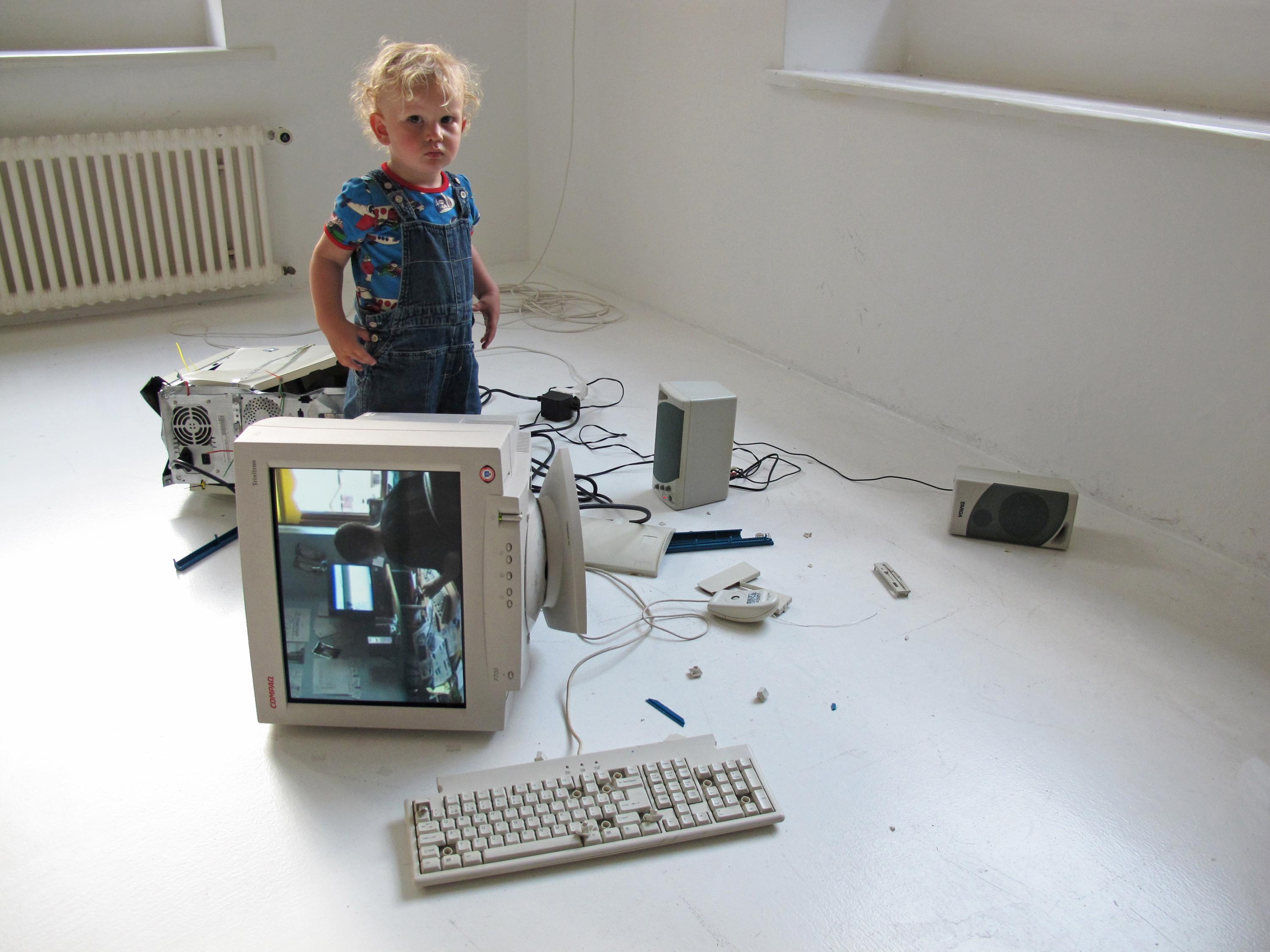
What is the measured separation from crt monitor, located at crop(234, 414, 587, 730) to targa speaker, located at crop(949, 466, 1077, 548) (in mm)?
1091

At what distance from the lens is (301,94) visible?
11.7 ft

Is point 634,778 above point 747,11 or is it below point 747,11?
Answer: below

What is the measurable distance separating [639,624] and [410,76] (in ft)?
3.54

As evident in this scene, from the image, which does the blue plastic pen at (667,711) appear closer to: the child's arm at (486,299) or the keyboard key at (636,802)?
the keyboard key at (636,802)

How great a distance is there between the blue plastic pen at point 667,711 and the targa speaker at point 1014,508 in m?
0.91

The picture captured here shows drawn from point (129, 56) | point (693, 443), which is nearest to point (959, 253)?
point (693, 443)

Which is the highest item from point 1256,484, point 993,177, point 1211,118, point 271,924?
point 1211,118

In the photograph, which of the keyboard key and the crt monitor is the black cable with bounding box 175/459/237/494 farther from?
the keyboard key

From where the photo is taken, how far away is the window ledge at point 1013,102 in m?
2.11

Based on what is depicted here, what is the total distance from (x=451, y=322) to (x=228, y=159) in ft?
6.20

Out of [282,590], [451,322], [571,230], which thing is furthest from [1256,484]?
[571,230]

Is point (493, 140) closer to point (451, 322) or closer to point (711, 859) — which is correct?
point (451, 322)

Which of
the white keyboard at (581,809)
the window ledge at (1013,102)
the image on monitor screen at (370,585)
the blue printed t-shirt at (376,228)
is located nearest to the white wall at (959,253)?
the window ledge at (1013,102)

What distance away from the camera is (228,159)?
3.40 meters
